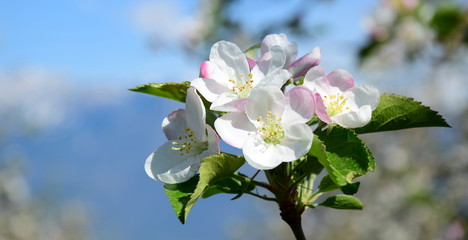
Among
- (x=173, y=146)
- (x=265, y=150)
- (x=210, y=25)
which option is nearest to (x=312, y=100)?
(x=265, y=150)

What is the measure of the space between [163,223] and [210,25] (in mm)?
70342

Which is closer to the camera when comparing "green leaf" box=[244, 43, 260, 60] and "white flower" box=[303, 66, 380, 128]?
"white flower" box=[303, 66, 380, 128]

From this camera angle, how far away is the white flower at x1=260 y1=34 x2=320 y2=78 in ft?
2.03

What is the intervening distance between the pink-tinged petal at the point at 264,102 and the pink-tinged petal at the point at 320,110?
0.11 feet

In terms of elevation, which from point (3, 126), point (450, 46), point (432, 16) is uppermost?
point (3, 126)

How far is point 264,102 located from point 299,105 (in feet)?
0.12

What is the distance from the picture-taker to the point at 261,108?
1.81 feet

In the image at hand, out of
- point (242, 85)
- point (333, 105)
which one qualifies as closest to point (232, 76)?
point (242, 85)

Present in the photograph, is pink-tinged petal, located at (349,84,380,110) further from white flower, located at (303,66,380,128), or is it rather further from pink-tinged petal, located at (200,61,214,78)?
pink-tinged petal, located at (200,61,214,78)

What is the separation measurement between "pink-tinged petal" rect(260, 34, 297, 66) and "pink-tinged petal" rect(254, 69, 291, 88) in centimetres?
8

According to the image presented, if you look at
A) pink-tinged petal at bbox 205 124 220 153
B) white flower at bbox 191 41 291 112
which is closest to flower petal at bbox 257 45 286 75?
white flower at bbox 191 41 291 112

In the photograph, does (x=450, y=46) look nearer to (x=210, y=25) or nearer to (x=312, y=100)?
(x=210, y=25)

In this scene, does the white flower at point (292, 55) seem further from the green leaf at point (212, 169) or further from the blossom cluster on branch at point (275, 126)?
the green leaf at point (212, 169)

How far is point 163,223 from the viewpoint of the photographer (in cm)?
7162
